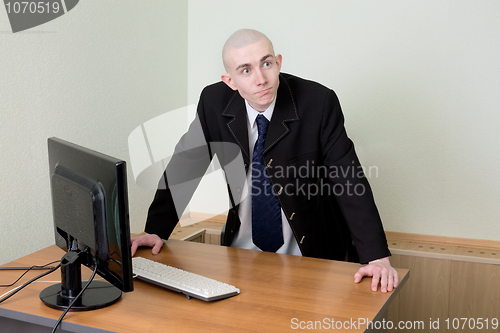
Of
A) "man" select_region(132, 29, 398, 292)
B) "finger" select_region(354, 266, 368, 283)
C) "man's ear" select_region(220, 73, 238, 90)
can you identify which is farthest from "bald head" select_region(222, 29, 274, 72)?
"finger" select_region(354, 266, 368, 283)

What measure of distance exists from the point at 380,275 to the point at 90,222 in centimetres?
79

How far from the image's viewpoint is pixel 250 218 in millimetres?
2018

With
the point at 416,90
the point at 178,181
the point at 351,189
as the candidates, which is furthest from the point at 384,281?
the point at 416,90

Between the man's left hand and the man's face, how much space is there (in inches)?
26.8

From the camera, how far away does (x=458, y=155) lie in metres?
2.48

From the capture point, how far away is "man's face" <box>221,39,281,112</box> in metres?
1.67

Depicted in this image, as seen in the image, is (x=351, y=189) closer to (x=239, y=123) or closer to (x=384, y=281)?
(x=384, y=281)

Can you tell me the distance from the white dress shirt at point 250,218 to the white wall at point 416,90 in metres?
0.91

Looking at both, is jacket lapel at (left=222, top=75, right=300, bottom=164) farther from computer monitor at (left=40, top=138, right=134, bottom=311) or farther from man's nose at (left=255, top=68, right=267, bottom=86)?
computer monitor at (left=40, top=138, right=134, bottom=311)

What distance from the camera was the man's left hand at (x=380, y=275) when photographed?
52.1 inches

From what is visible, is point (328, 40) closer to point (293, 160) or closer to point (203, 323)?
point (293, 160)

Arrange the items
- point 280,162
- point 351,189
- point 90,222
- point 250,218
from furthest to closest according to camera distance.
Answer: point 250,218
point 280,162
point 351,189
point 90,222

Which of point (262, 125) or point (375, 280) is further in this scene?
point (262, 125)

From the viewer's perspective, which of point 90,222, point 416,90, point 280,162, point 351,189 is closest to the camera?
point 90,222
